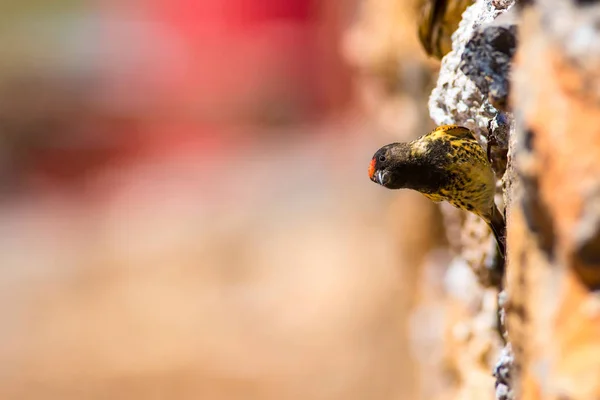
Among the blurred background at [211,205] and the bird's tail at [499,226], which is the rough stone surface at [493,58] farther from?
the blurred background at [211,205]

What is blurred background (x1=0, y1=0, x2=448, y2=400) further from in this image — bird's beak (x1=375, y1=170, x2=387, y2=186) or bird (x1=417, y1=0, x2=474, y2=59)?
bird's beak (x1=375, y1=170, x2=387, y2=186)

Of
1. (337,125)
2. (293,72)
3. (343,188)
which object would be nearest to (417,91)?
(343,188)

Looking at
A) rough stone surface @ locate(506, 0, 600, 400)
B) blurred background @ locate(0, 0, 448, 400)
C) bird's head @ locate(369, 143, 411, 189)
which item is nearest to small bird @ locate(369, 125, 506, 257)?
bird's head @ locate(369, 143, 411, 189)

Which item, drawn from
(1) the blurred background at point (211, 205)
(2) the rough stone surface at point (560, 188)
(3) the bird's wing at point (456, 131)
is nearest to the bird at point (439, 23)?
(3) the bird's wing at point (456, 131)

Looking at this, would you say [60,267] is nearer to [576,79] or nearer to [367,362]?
[367,362]

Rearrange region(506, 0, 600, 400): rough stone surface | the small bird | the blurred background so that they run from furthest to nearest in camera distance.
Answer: the blurred background < the small bird < region(506, 0, 600, 400): rough stone surface

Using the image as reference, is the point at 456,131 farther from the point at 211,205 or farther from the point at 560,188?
the point at 211,205

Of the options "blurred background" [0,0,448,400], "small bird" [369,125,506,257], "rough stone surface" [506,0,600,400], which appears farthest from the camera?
"blurred background" [0,0,448,400]

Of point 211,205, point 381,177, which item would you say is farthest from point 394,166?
point 211,205
